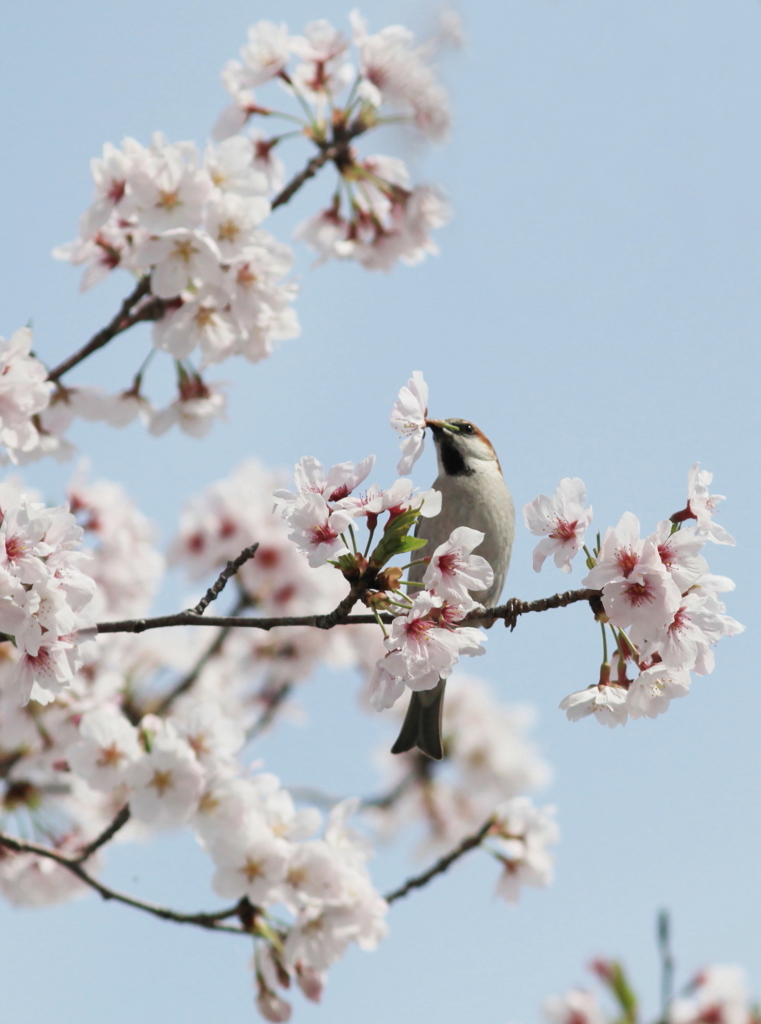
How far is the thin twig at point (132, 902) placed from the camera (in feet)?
12.8

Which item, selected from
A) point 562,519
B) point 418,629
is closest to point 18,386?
point 418,629

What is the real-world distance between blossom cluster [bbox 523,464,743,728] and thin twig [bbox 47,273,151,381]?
102 inches

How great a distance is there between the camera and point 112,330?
449 centimetres

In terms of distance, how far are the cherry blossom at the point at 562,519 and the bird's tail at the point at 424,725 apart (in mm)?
A: 1855

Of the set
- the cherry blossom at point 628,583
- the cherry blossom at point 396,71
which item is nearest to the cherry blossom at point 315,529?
the cherry blossom at point 628,583

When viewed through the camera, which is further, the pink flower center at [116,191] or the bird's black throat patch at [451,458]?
the bird's black throat patch at [451,458]

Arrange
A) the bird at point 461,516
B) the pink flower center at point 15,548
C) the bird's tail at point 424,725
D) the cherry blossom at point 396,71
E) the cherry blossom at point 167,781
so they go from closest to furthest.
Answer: the pink flower center at point 15,548, the cherry blossom at point 167,781, the bird's tail at point 424,725, the bird at point 461,516, the cherry blossom at point 396,71

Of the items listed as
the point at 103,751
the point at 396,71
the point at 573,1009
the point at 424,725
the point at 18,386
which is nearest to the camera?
the point at 18,386

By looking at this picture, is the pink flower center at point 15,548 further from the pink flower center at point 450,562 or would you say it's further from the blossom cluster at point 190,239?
the blossom cluster at point 190,239

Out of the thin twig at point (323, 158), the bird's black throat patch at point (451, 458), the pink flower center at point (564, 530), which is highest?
the thin twig at point (323, 158)

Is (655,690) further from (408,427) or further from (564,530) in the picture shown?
(408,427)

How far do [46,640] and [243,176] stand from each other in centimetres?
255

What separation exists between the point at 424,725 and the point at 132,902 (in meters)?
1.55

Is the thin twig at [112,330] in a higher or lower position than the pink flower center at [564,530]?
higher
